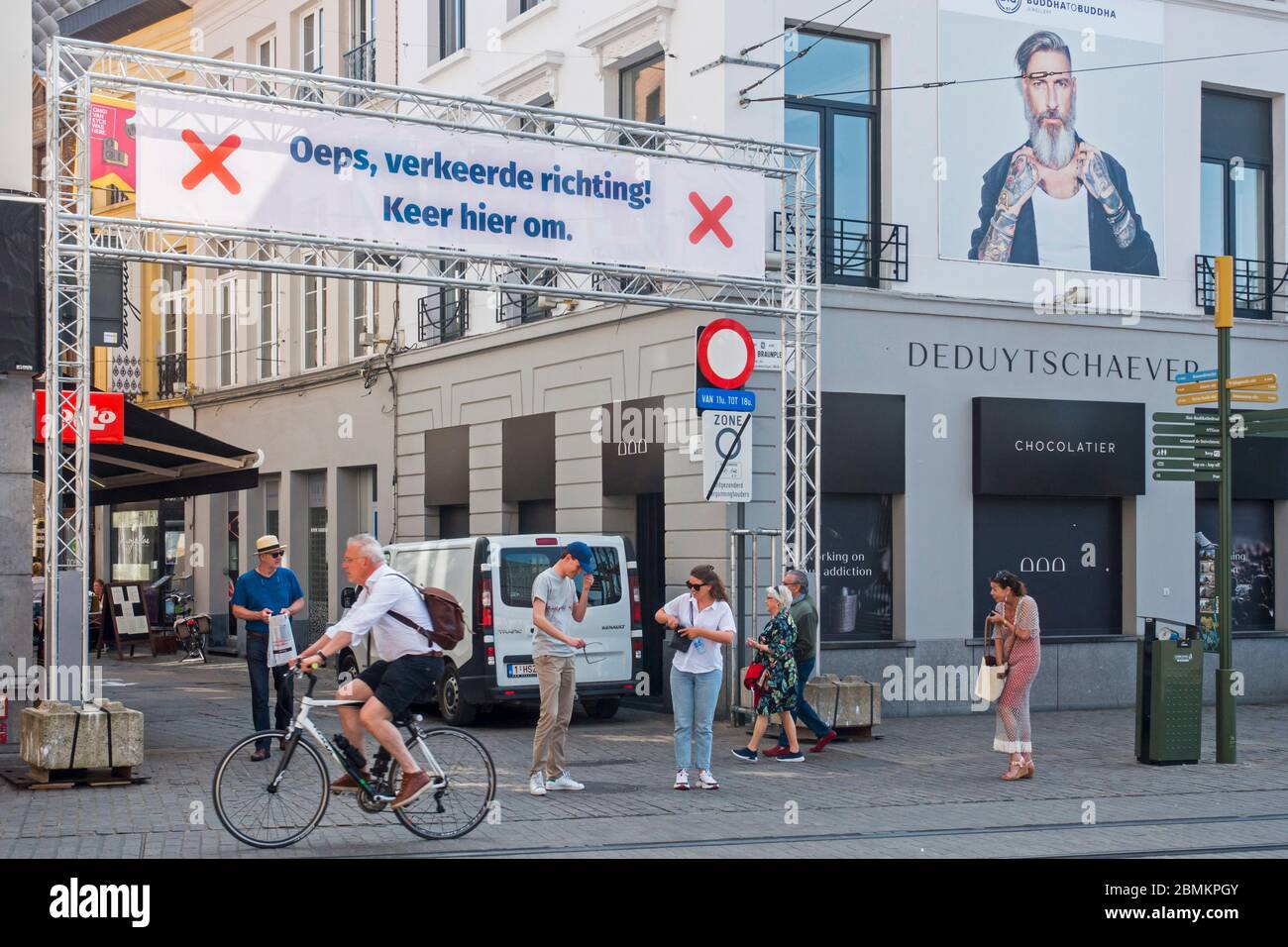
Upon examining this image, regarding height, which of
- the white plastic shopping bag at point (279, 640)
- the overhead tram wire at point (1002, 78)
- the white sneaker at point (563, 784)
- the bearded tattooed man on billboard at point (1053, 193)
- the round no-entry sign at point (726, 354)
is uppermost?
the overhead tram wire at point (1002, 78)

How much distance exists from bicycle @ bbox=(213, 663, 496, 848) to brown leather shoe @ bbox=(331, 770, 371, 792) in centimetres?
2

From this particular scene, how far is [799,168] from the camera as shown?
56.2ft

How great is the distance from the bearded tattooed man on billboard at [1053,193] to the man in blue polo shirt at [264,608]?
9.19 metres

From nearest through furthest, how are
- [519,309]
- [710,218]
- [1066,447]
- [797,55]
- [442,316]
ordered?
[710,218] < [797,55] < [1066,447] < [519,309] < [442,316]

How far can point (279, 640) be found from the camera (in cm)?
1435

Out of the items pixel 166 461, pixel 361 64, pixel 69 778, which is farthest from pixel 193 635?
pixel 69 778

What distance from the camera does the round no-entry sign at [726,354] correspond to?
1597 centimetres

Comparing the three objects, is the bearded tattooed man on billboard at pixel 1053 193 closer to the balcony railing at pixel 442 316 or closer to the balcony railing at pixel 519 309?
the balcony railing at pixel 519 309

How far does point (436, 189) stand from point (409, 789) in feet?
22.1

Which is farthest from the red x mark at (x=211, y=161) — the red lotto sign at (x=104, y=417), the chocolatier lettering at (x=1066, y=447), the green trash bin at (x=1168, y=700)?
the chocolatier lettering at (x=1066, y=447)

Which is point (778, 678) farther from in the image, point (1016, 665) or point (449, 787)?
point (449, 787)

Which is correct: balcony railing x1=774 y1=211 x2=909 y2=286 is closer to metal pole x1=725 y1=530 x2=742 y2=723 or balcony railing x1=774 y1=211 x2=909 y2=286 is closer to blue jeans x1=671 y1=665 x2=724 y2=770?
metal pole x1=725 y1=530 x2=742 y2=723

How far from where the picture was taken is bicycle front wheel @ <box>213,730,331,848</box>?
956cm
